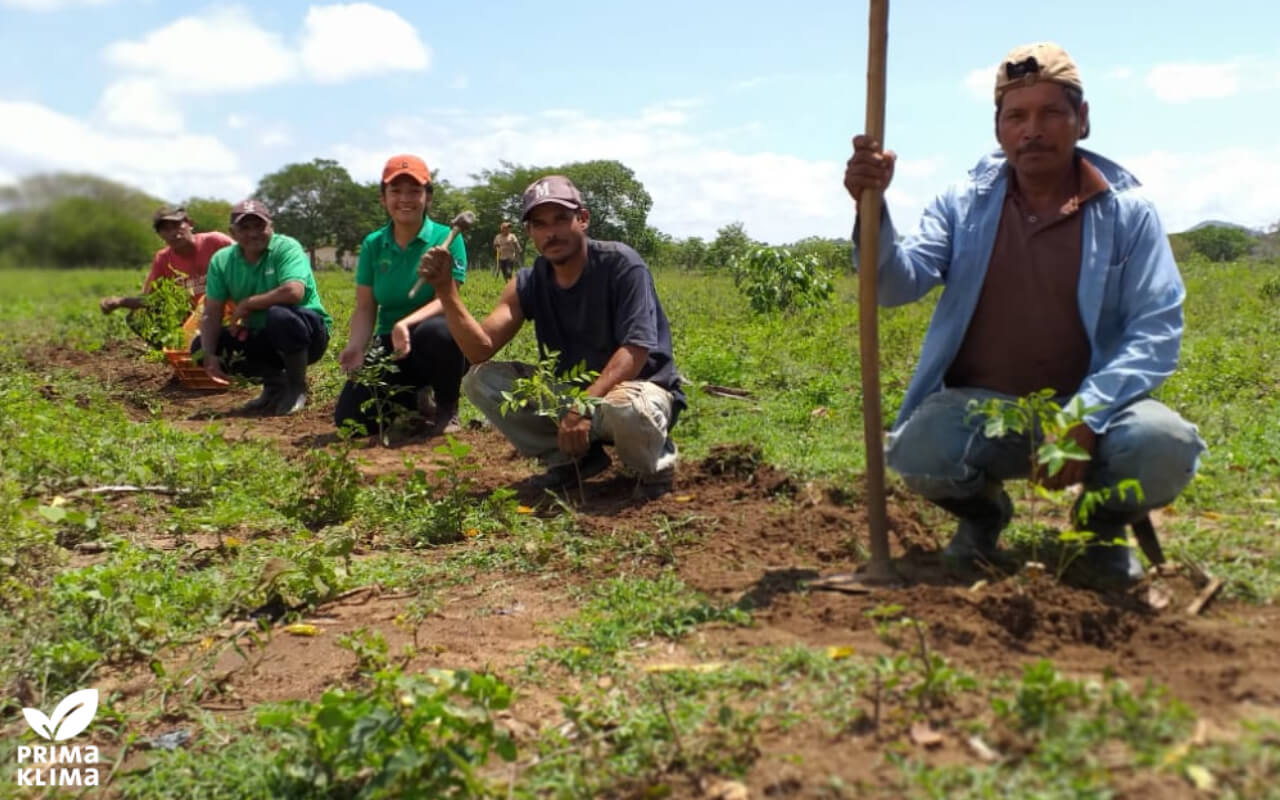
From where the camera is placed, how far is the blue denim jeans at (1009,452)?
9.30ft

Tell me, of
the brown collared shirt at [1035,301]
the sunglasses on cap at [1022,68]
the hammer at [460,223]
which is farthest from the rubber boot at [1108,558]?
the hammer at [460,223]

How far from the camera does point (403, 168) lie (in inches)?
232

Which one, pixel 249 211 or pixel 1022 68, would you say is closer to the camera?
pixel 1022 68

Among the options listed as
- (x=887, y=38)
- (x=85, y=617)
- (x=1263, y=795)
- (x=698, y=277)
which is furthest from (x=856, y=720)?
(x=698, y=277)

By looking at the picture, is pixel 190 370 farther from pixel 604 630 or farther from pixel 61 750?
pixel 604 630

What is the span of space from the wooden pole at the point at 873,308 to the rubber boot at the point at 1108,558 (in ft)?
1.60

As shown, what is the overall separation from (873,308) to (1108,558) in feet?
2.85

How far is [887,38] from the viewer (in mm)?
2932

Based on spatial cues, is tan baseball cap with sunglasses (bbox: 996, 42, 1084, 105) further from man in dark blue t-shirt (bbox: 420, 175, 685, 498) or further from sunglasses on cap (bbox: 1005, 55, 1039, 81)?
man in dark blue t-shirt (bbox: 420, 175, 685, 498)

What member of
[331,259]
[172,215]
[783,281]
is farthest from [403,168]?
[331,259]

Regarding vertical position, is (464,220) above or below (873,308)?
above

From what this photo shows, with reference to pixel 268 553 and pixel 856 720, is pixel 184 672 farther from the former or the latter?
pixel 856 720

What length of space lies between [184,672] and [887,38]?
7.96 ft

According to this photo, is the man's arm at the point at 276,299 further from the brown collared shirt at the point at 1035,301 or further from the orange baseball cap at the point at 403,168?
the brown collared shirt at the point at 1035,301
